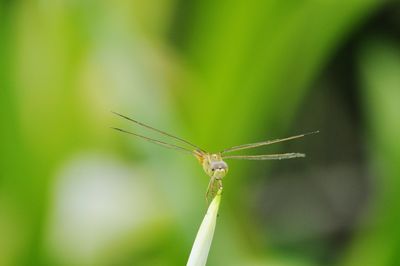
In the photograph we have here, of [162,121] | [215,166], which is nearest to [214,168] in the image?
[215,166]

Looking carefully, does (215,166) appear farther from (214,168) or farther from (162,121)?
(162,121)

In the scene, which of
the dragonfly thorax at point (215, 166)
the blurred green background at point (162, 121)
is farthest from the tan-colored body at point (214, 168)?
the blurred green background at point (162, 121)

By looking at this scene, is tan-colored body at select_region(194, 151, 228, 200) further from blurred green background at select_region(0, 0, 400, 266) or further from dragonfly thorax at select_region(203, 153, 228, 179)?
blurred green background at select_region(0, 0, 400, 266)

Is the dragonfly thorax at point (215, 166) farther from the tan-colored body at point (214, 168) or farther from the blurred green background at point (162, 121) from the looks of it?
the blurred green background at point (162, 121)

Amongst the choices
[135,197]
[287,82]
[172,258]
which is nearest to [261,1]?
[287,82]

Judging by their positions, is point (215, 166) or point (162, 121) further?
point (162, 121)
